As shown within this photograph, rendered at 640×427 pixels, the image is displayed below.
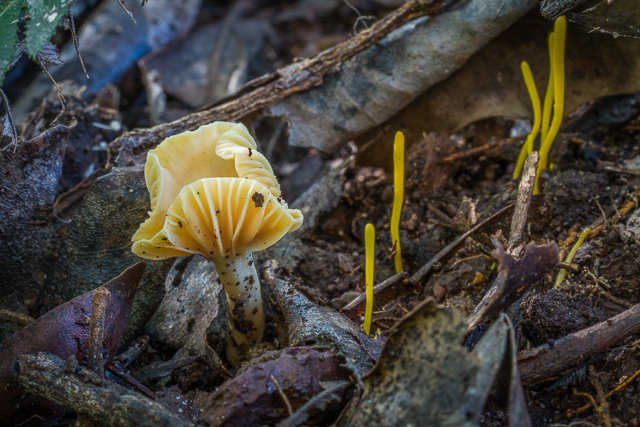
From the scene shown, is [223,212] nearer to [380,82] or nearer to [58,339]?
[58,339]

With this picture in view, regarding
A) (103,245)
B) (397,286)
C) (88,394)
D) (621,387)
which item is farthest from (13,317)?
(621,387)

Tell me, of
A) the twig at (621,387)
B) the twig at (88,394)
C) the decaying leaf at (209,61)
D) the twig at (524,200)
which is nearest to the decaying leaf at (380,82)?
the twig at (524,200)

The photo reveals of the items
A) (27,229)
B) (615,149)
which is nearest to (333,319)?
(27,229)

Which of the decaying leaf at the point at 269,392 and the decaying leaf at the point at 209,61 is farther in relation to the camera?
the decaying leaf at the point at 209,61

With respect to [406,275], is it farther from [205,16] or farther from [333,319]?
[205,16]

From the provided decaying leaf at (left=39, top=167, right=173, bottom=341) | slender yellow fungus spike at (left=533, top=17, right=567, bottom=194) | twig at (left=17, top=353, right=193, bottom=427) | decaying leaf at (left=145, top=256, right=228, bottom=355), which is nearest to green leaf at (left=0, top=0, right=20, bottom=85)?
decaying leaf at (left=39, top=167, right=173, bottom=341)

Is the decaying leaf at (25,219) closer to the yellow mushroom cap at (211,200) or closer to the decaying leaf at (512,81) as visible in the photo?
the yellow mushroom cap at (211,200)
